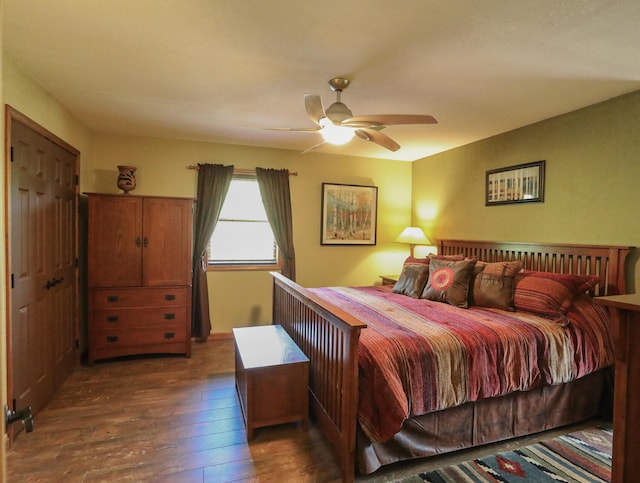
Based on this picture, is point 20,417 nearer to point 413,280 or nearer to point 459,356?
point 459,356

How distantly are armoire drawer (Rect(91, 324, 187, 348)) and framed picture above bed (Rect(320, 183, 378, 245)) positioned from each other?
2087 millimetres

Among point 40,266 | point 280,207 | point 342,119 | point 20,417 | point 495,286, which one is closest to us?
point 20,417

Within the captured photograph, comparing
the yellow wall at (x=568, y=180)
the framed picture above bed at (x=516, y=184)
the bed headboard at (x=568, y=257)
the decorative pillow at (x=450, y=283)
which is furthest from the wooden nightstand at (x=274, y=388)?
the framed picture above bed at (x=516, y=184)

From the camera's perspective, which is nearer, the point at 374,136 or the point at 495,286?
the point at 374,136

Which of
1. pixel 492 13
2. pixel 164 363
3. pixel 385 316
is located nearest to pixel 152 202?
pixel 164 363

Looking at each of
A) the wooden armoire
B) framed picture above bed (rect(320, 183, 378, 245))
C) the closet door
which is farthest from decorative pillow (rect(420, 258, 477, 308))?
the closet door

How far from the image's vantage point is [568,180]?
10.4 feet

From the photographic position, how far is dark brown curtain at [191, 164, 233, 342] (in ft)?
13.9

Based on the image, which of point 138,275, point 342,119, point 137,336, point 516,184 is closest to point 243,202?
point 138,275

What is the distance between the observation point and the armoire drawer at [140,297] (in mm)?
3615

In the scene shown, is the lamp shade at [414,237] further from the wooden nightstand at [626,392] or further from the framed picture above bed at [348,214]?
the wooden nightstand at [626,392]

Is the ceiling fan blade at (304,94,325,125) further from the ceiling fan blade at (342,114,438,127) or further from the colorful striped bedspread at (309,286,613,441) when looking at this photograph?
the colorful striped bedspread at (309,286,613,441)

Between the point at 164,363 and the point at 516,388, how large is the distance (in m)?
3.14

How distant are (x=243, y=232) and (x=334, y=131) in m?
2.39
